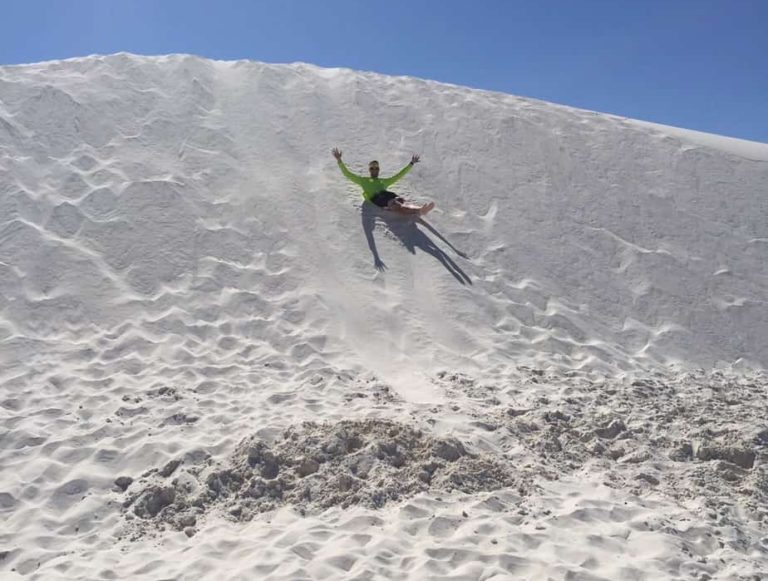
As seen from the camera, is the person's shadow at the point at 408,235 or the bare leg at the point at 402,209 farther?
the bare leg at the point at 402,209

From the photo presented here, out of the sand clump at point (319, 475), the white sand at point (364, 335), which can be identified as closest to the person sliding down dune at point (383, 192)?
the white sand at point (364, 335)

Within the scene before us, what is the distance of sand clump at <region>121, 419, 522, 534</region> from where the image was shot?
15.4 ft

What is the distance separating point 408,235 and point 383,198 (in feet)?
2.23

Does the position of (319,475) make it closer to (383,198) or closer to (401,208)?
(401,208)

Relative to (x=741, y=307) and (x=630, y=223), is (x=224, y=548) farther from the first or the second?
(x=630, y=223)

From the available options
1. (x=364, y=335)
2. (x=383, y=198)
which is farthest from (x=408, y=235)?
(x=364, y=335)

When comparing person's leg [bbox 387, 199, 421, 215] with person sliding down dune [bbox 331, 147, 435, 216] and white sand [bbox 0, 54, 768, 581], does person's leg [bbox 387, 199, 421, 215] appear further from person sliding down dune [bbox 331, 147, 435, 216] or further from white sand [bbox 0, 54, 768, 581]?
white sand [bbox 0, 54, 768, 581]

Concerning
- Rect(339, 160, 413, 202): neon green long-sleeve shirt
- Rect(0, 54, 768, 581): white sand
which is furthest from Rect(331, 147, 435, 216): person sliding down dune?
Rect(0, 54, 768, 581): white sand

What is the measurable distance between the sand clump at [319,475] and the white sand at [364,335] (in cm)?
2

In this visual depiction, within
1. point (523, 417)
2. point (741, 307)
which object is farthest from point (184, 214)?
point (741, 307)

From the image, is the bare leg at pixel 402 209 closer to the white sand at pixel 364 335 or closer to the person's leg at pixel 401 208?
the person's leg at pixel 401 208

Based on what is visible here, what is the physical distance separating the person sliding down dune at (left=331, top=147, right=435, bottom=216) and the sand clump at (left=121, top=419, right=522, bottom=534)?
4424mm

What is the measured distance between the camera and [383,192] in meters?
9.60

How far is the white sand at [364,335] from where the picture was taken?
4465mm
